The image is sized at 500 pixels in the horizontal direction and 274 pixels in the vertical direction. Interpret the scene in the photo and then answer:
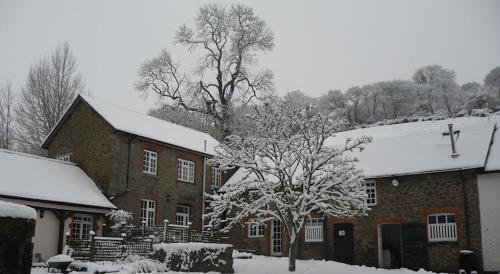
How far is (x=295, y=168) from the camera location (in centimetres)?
1761

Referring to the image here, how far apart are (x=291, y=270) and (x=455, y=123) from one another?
13.6m

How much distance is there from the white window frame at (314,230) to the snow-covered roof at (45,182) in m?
9.37

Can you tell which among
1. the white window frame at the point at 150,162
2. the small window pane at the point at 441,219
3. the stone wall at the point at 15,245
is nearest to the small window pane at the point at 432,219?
the small window pane at the point at 441,219

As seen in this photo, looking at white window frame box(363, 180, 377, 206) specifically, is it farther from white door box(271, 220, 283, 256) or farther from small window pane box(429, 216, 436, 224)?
white door box(271, 220, 283, 256)

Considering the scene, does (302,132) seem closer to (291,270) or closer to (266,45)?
(291,270)

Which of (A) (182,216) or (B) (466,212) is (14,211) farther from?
(A) (182,216)

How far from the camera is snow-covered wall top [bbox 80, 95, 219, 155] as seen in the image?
2375 centimetres

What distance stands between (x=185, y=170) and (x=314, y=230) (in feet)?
25.0

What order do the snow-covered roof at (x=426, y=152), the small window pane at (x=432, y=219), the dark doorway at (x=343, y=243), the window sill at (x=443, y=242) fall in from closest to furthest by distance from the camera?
the window sill at (x=443, y=242), the snow-covered roof at (x=426, y=152), the small window pane at (x=432, y=219), the dark doorway at (x=343, y=243)

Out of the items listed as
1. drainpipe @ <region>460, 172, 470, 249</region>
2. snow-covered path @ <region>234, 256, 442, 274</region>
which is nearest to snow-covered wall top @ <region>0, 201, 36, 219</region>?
snow-covered path @ <region>234, 256, 442, 274</region>

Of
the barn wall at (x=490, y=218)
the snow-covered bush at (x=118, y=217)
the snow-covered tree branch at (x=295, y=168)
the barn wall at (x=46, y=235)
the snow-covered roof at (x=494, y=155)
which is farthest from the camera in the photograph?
the snow-covered bush at (x=118, y=217)

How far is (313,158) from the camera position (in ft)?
58.1

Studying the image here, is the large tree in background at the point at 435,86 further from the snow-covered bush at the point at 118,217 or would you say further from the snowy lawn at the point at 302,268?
the snow-covered bush at the point at 118,217

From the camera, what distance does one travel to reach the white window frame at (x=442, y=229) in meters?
20.2
